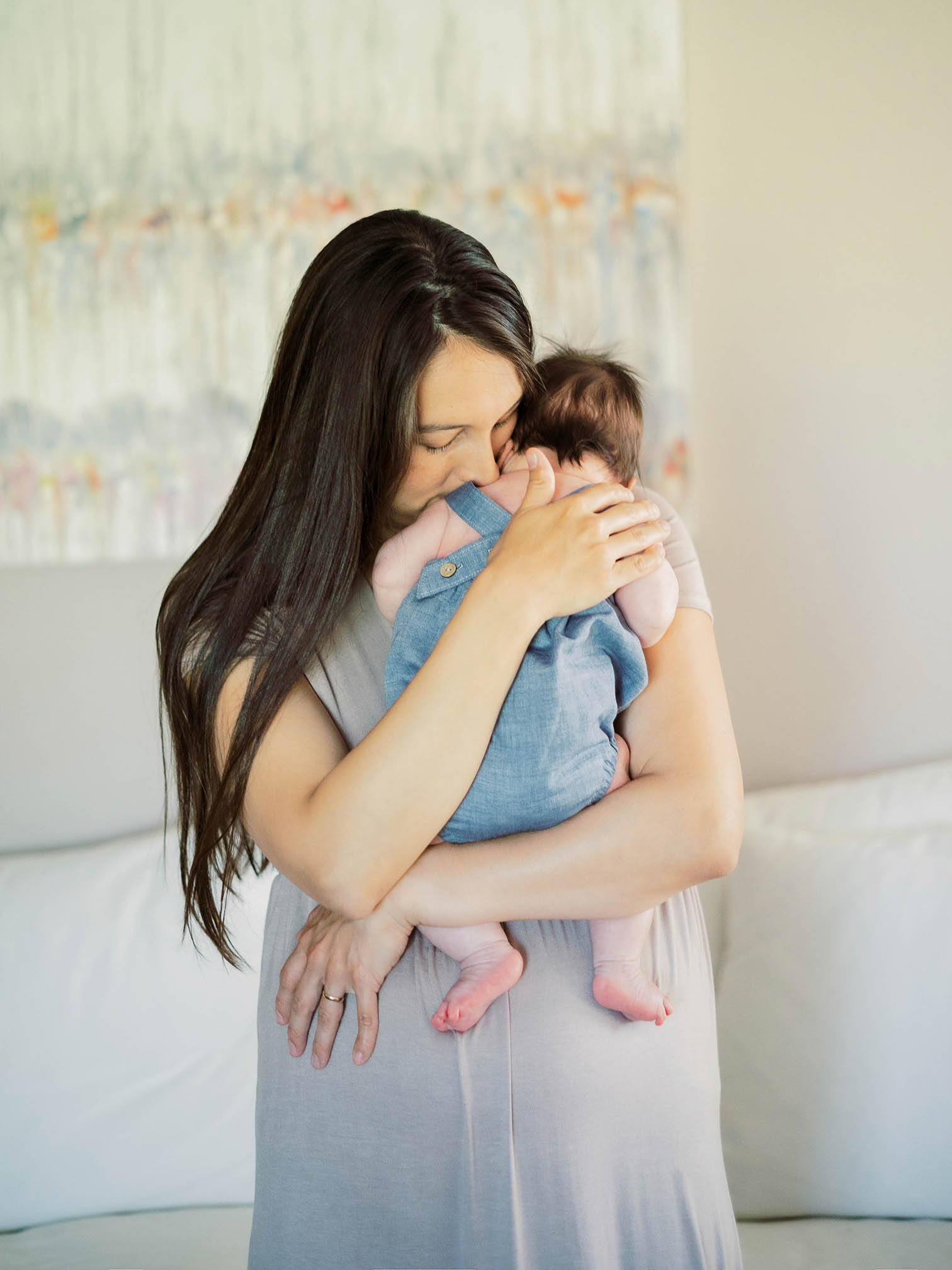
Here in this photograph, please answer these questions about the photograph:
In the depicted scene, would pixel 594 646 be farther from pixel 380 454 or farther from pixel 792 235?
pixel 792 235

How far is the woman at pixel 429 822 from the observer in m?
0.97

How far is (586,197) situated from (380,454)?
3.79 ft

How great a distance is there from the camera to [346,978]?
1046mm

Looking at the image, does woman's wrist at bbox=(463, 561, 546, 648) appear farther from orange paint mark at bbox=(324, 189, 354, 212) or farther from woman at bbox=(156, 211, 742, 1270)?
orange paint mark at bbox=(324, 189, 354, 212)

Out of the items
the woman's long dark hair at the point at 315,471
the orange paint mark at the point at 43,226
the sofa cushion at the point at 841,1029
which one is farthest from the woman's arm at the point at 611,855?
the orange paint mark at the point at 43,226

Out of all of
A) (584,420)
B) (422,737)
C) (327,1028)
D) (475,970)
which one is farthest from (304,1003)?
(584,420)

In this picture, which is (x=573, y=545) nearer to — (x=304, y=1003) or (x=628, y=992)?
(x=628, y=992)

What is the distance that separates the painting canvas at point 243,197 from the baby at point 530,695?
969 millimetres

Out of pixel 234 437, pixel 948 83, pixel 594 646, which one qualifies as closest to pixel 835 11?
pixel 948 83

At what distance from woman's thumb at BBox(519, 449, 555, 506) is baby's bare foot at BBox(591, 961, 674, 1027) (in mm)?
500

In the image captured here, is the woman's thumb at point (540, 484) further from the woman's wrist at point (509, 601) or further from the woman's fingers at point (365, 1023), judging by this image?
the woman's fingers at point (365, 1023)

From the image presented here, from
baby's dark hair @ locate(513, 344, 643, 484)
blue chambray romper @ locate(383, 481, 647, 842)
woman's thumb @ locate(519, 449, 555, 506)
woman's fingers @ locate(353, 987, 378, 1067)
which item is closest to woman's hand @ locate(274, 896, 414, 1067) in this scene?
woman's fingers @ locate(353, 987, 378, 1067)

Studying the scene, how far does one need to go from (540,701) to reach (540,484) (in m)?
0.26

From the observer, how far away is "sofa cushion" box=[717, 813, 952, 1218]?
4.96 ft
